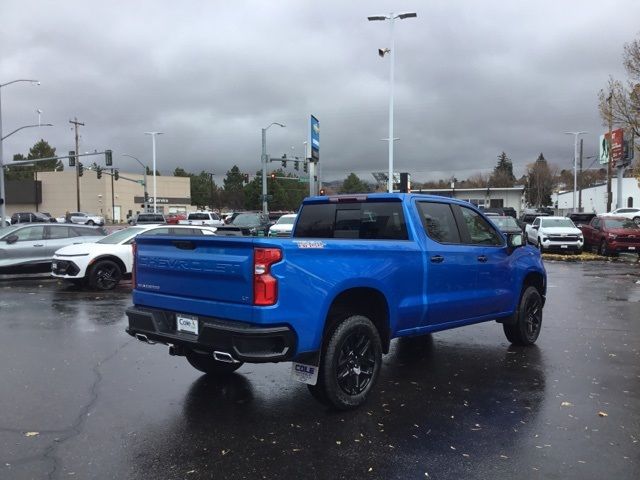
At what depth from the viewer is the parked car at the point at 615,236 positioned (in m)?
22.6

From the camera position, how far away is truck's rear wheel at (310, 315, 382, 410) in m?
4.75

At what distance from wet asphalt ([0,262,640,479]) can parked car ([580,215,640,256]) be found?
16.6m

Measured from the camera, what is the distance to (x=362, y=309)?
523 cm

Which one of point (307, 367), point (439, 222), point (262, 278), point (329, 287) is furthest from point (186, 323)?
point (439, 222)

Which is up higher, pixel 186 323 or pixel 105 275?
pixel 186 323

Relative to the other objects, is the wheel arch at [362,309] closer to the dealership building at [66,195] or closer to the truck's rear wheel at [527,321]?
the truck's rear wheel at [527,321]

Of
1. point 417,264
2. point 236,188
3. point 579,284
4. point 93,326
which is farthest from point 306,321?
point 236,188

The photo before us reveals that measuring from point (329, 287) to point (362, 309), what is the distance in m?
0.72

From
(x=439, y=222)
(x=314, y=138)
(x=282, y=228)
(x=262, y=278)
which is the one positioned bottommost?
(x=282, y=228)

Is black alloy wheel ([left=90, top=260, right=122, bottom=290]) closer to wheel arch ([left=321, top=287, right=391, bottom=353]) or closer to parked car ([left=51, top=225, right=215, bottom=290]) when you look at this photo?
parked car ([left=51, top=225, right=215, bottom=290])

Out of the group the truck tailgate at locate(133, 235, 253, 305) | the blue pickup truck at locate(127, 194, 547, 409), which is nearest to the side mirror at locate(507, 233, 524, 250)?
the blue pickup truck at locate(127, 194, 547, 409)

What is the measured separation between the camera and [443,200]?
6.36 meters

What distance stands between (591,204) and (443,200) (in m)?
92.4

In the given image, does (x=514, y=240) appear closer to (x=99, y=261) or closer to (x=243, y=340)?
(x=243, y=340)
